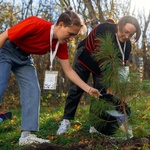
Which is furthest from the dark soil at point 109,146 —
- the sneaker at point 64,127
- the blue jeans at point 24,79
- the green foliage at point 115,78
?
the sneaker at point 64,127

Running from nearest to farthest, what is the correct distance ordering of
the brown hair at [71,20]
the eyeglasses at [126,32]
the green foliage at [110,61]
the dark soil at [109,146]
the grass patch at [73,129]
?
the dark soil at [109,146]
the green foliage at [110,61]
the grass patch at [73,129]
the brown hair at [71,20]
the eyeglasses at [126,32]

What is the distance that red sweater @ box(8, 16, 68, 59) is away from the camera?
3033mm

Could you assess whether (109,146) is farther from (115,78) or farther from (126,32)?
(126,32)

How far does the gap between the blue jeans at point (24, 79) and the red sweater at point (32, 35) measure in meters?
0.10

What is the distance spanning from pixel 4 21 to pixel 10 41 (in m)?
8.21

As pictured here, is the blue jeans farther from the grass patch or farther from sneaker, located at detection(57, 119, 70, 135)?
sneaker, located at detection(57, 119, 70, 135)

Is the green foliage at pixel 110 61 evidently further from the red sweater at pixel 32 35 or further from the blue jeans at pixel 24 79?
the blue jeans at pixel 24 79

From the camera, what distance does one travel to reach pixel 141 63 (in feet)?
48.4

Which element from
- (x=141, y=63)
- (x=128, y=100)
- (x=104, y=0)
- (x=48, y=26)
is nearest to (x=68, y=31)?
(x=48, y=26)

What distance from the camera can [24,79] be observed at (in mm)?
3309

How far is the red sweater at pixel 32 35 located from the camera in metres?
3.03

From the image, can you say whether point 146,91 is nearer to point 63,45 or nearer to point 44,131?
point 63,45

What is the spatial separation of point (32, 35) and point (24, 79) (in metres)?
0.48

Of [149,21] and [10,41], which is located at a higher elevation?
[149,21]
